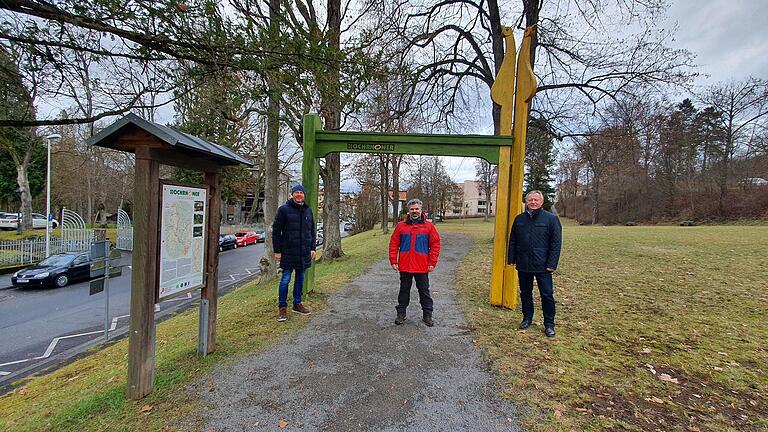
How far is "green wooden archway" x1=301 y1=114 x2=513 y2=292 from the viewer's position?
563 centimetres

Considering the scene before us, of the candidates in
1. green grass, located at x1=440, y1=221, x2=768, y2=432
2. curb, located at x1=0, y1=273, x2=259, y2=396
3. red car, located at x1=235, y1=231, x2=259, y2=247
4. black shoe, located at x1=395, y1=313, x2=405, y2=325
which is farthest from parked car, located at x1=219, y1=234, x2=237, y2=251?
black shoe, located at x1=395, y1=313, x2=405, y2=325

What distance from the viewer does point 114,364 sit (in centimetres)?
486

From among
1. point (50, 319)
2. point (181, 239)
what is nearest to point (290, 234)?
point (181, 239)

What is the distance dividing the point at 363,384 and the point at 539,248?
2767mm

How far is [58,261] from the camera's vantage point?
14.3m

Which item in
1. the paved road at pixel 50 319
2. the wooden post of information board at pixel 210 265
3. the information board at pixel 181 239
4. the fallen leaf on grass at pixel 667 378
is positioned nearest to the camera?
the information board at pixel 181 239

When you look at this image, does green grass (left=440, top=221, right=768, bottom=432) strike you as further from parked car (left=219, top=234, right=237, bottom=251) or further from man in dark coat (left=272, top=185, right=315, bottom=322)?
parked car (left=219, top=234, right=237, bottom=251)

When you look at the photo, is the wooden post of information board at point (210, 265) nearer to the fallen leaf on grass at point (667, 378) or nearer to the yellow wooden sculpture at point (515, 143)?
the yellow wooden sculpture at point (515, 143)

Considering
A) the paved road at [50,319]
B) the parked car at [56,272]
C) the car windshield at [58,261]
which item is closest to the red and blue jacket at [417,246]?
the paved road at [50,319]

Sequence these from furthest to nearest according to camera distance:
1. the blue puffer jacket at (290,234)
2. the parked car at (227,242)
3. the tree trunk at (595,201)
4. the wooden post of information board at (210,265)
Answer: the tree trunk at (595,201)
the parked car at (227,242)
the blue puffer jacket at (290,234)
the wooden post of information board at (210,265)

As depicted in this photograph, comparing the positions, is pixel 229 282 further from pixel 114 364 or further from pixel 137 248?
pixel 137 248

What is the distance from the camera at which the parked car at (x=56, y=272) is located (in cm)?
1323

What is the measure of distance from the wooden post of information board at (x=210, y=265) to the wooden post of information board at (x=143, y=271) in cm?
69

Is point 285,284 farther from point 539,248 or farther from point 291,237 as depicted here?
point 539,248
